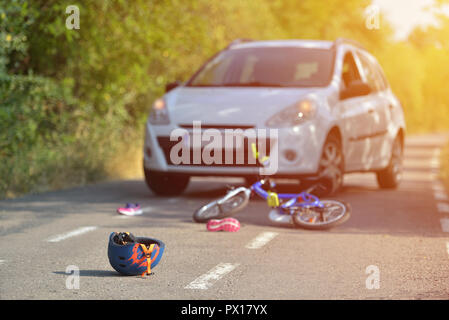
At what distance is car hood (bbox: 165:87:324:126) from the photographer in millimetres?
11461

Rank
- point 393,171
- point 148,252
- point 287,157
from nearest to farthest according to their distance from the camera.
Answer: point 148,252 < point 287,157 < point 393,171

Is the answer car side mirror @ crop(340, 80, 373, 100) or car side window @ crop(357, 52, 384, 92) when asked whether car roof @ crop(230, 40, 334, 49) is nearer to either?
car side window @ crop(357, 52, 384, 92)

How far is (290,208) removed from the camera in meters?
9.73

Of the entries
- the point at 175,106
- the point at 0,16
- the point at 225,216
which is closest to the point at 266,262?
the point at 225,216

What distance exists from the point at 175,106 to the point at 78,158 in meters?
3.58

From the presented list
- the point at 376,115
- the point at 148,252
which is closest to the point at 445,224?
the point at 376,115

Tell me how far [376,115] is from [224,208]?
160 inches

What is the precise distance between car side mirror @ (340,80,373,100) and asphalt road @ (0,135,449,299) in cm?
136

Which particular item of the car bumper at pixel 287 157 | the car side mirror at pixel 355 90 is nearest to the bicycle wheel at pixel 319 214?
the car bumper at pixel 287 157

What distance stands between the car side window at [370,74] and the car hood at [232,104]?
1.88m

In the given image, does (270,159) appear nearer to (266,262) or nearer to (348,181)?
(266,262)

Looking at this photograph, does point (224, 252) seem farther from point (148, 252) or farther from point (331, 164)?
point (331, 164)

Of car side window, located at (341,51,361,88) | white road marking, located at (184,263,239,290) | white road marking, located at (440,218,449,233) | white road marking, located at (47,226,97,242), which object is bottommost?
white road marking, located at (440,218,449,233)

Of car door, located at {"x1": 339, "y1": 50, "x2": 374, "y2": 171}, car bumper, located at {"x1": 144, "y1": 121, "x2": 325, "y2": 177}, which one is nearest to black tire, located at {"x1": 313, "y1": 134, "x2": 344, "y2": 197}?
car bumper, located at {"x1": 144, "y1": 121, "x2": 325, "y2": 177}
